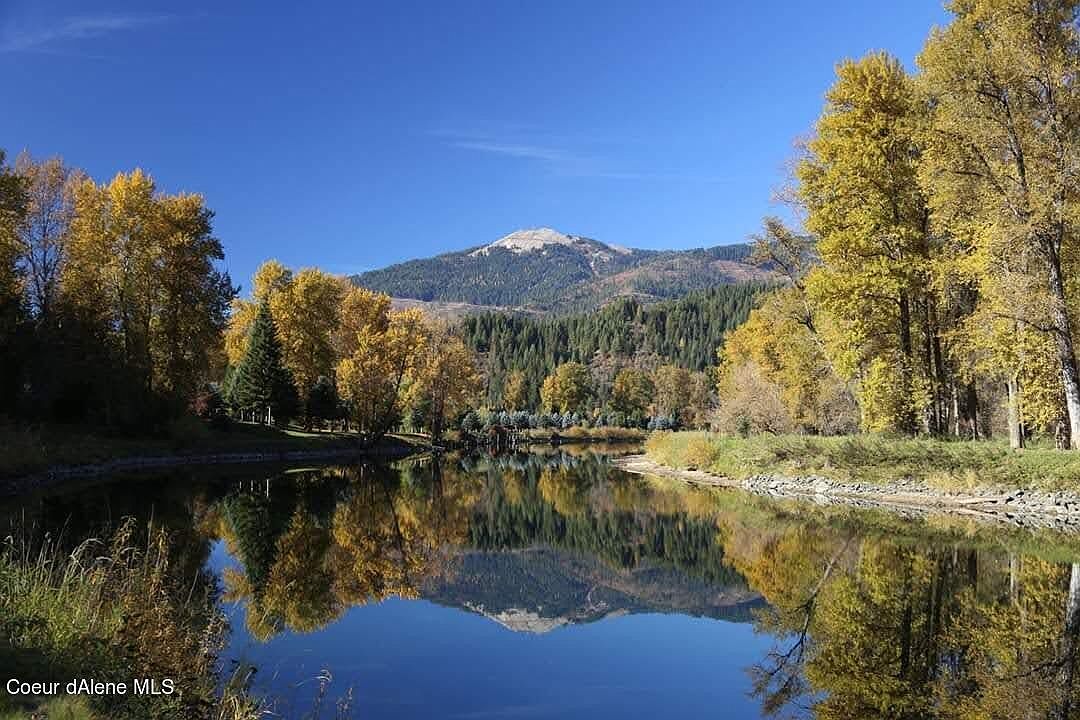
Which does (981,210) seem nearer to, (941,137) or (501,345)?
(941,137)

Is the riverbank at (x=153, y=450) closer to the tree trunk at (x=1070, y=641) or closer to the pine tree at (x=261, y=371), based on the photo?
the pine tree at (x=261, y=371)

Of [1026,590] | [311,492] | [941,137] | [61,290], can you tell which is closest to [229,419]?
[61,290]

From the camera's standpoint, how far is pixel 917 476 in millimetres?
22875

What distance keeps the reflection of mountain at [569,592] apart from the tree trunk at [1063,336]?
1065cm

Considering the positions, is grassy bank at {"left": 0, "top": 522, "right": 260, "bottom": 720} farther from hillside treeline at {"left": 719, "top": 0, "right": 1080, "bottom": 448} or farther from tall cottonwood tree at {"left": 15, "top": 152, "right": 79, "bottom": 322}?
tall cottonwood tree at {"left": 15, "top": 152, "right": 79, "bottom": 322}

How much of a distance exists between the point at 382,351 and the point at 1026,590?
44767 millimetres

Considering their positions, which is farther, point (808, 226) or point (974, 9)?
point (808, 226)

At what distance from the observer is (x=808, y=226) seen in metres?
24.5

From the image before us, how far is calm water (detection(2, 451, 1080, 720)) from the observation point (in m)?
8.33

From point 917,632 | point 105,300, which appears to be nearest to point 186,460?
point 105,300

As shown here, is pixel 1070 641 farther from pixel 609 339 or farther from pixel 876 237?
pixel 609 339

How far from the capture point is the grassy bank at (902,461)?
65.4 ft

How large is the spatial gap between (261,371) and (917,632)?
47000 millimetres

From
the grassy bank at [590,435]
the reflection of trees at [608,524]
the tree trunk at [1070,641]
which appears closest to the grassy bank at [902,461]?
the reflection of trees at [608,524]
